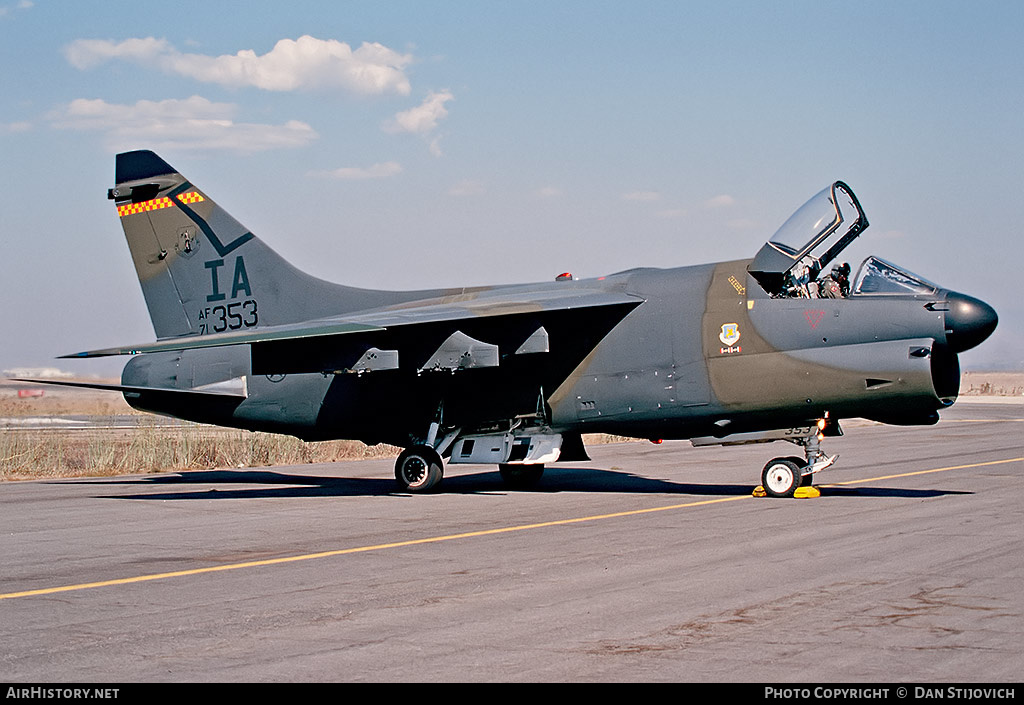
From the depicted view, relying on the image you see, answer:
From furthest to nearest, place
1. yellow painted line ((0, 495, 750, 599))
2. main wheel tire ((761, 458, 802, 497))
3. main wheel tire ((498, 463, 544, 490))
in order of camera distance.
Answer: main wheel tire ((498, 463, 544, 490)) < main wheel tire ((761, 458, 802, 497)) < yellow painted line ((0, 495, 750, 599))

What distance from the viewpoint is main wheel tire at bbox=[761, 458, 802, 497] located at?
Answer: 48.5 feet

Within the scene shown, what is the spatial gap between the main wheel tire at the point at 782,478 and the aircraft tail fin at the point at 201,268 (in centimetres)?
709

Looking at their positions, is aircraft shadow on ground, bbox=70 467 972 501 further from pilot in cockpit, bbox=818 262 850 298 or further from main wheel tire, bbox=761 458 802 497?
pilot in cockpit, bbox=818 262 850 298

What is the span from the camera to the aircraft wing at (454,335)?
51.8 ft

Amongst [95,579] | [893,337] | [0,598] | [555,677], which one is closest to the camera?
[555,677]

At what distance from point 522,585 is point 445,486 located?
1016 centimetres

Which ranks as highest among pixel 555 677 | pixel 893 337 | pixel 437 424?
pixel 893 337

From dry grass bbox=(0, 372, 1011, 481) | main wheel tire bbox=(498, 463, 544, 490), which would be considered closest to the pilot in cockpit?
main wheel tire bbox=(498, 463, 544, 490)

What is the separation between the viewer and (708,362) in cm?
1519

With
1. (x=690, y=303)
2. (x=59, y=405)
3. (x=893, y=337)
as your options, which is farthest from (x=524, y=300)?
(x=59, y=405)

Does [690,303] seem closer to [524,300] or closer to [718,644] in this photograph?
[524,300]

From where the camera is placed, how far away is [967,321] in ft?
44.9

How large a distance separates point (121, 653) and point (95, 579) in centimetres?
311

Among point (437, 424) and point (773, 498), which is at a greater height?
point (437, 424)
